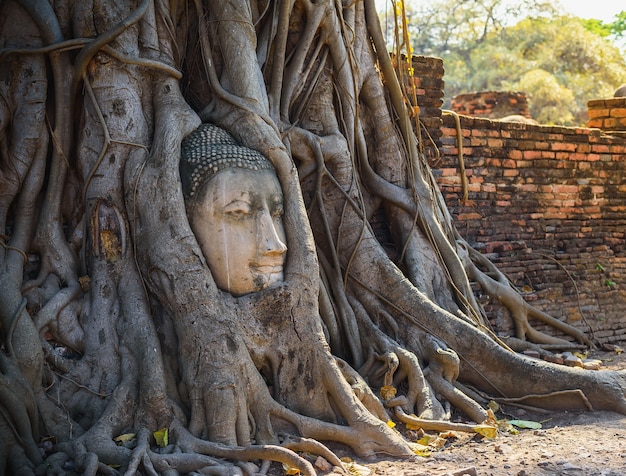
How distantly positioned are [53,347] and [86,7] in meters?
1.87

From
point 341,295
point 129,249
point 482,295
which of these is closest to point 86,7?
point 129,249

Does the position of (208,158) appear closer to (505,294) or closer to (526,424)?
(526,424)

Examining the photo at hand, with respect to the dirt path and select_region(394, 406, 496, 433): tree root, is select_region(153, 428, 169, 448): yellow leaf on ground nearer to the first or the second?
the dirt path

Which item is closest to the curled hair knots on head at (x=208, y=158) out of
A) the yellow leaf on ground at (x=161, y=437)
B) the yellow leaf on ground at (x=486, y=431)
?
the yellow leaf on ground at (x=161, y=437)

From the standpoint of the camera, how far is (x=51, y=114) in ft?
15.6

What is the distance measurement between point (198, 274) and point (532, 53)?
24092 millimetres

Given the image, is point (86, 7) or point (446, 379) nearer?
point (86, 7)

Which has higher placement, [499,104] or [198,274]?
[499,104]

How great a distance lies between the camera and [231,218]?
4555 mm

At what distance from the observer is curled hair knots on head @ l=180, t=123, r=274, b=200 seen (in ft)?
15.0

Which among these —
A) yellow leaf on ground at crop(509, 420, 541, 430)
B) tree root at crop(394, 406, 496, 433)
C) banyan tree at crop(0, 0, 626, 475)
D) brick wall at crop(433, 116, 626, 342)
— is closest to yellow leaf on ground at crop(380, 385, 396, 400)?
banyan tree at crop(0, 0, 626, 475)

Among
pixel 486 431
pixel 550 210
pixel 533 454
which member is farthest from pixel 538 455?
pixel 550 210

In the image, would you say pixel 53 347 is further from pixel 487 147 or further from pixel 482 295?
pixel 487 147

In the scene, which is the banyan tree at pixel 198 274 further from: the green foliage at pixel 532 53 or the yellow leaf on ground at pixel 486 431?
the green foliage at pixel 532 53
